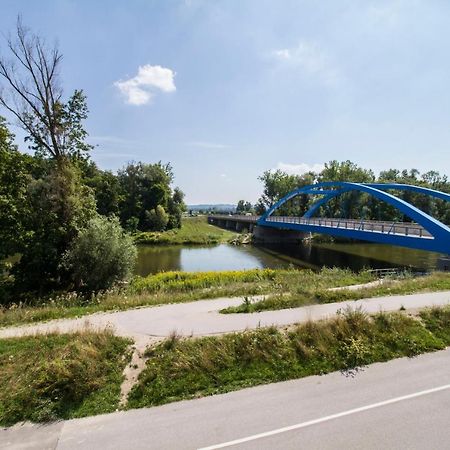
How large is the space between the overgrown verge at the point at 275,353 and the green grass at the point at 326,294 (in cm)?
202

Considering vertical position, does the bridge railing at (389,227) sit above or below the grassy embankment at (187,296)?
above

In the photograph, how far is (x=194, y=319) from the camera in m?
9.31

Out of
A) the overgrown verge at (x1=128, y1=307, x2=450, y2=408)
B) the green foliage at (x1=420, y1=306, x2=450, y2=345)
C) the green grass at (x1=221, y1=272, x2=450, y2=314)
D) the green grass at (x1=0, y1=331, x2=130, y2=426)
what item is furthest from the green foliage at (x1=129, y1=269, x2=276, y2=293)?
the green foliage at (x1=420, y1=306, x2=450, y2=345)

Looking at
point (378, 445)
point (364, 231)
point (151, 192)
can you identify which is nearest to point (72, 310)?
point (378, 445)

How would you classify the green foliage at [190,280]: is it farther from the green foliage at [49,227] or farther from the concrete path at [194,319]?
the green foliage at [49,227]

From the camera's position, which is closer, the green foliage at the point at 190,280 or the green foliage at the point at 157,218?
the green foliage at the point at 190,280

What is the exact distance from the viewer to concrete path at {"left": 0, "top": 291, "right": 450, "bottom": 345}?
8.40m

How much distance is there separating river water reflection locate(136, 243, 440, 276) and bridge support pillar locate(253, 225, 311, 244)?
897 centimetres

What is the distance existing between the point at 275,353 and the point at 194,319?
3.00 meters

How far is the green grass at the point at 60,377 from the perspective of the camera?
550cm

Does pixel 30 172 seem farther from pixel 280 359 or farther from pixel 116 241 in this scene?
pixel 280 359

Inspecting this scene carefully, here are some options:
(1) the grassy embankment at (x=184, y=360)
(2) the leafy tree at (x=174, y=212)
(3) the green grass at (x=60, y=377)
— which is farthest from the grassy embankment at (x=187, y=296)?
(2) the leafy tree at (x=174, y=212)

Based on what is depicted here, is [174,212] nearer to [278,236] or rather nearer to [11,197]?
[278,236]

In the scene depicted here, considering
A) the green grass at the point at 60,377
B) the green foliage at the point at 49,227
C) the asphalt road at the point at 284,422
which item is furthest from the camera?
the green foliage at the point at 49,227
